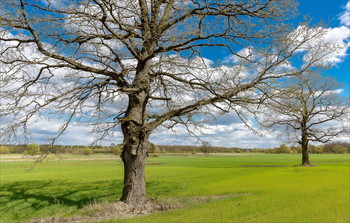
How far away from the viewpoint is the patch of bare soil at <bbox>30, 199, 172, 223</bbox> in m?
9.77

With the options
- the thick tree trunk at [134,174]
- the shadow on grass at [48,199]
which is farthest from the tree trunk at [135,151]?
the shadow on grass at [48,199]

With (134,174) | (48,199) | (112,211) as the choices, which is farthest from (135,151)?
(48,199)

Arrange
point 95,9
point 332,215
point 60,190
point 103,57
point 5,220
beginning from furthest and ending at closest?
point 60,190
point 103,57
point 5,220
point 95,9
point 332,215

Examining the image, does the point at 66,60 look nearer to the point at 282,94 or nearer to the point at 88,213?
the point at 88,213

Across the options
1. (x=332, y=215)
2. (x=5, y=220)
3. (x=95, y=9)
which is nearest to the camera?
(x=332, y=215)

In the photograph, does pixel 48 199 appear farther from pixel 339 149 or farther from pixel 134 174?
pixel 339 149

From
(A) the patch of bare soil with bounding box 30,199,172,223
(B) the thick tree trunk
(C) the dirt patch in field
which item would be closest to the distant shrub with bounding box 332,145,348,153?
(C) the dirt patch in field

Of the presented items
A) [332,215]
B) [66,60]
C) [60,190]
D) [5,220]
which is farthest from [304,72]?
[60,190]

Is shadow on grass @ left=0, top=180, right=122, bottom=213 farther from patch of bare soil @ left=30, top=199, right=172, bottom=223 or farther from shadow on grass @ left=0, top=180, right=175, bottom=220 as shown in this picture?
patch of bare soil @ left=30, top=199, right=172, bottom=223

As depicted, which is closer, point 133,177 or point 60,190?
point 133,177

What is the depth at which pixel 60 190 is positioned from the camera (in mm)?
17734

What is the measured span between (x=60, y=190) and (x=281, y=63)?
608 inches

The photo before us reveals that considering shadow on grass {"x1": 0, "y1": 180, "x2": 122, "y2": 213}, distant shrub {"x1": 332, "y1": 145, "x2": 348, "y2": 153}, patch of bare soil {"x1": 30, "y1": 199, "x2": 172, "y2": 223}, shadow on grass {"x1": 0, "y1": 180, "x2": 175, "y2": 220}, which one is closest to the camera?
patch of bare soil {"x1": 30, "y1": 199, "x2": 172, "y2": 223}

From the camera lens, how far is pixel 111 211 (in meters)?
10.1
